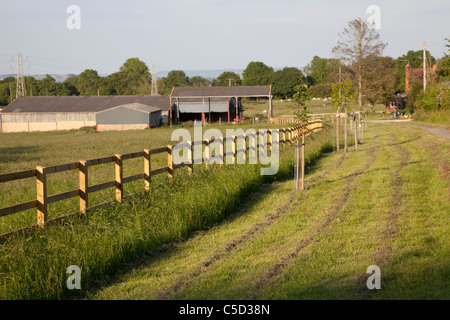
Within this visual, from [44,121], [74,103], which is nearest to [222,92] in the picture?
[74,103]

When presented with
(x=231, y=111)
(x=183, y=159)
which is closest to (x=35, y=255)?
(x=183, y=159)

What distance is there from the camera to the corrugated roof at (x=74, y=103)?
228ft

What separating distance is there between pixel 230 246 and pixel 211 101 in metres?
64.0

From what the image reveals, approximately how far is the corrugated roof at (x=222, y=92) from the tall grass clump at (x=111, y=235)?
61.0m

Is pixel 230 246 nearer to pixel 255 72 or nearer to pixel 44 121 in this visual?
pixel 44 121

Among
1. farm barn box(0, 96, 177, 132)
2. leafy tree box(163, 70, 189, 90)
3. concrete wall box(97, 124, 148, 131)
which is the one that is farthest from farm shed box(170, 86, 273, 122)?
leafy tree box(163, 70, 189, 90)

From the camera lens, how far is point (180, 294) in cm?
645

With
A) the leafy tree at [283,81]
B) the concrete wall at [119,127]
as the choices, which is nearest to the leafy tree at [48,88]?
the leafy tree at [283,81]

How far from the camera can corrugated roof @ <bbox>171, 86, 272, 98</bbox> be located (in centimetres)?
7369

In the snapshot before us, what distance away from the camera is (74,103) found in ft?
236

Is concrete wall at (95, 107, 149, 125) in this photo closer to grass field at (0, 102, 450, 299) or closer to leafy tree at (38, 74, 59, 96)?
grass field at (0, 102, 450, 299)

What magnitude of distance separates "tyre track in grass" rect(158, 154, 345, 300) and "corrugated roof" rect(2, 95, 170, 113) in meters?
59.4

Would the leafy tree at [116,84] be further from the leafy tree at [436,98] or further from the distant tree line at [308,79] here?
the leafy tree at [436,98]
